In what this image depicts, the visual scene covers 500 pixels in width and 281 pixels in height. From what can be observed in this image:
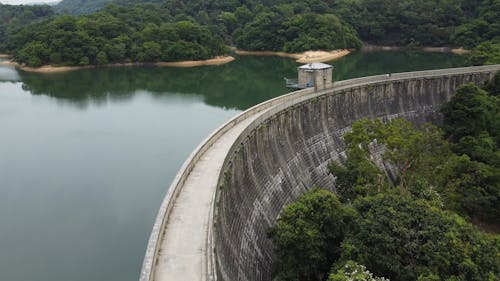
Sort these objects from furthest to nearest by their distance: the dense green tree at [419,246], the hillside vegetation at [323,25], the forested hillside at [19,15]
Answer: the forested hillside at [19,15] < the hillside vegetation at [323,25] < the dense green tree at [419,246]

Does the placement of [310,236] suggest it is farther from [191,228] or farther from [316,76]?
[316,76]

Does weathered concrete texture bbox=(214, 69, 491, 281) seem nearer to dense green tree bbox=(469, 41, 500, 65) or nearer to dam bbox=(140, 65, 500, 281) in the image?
dam bbox=(140, 65, 500, 281)

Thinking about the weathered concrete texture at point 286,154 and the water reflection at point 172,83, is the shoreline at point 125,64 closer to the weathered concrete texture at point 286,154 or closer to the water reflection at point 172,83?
the water reflection at point 172,83

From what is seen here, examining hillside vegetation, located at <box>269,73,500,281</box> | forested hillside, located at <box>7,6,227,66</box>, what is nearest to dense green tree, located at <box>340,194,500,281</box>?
hillside vegetation, located at <box>269,73,500,281</box>

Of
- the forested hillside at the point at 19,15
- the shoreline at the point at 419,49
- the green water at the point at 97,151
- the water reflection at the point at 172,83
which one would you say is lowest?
the green water at the point at 97,151

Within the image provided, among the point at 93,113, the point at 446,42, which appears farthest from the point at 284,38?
the point at 93,113

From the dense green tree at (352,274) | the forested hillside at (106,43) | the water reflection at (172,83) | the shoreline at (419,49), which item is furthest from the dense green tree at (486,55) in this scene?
the forested hillside at (106,43)

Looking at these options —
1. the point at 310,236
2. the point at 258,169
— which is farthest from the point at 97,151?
the point at 310,236
